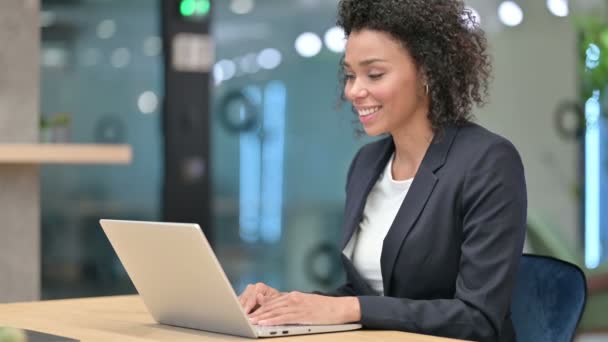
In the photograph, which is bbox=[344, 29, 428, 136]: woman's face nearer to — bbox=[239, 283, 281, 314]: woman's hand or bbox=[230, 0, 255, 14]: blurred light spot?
bbox=[239, 283, 281, 314]: woman's hand

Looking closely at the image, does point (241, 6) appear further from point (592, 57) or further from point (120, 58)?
point (592, 57)

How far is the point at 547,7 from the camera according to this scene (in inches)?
212

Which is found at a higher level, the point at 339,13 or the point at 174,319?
the point at 339,13

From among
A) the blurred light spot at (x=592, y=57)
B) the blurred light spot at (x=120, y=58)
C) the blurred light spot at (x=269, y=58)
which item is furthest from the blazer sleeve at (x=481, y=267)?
the blurred light spot at (x=592, y=57)

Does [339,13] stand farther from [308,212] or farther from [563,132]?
[563,132]

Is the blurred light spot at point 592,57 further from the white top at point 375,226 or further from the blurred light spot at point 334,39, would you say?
the white top at point 375,226

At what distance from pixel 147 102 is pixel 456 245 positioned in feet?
8.14

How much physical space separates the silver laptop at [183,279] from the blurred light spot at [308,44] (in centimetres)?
283

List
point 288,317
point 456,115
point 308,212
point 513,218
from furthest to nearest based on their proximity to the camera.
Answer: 1. point 308,212
2. point 456,115
3. point 513,218
4. point 288,317

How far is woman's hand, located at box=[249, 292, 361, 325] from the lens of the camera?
6.40ft

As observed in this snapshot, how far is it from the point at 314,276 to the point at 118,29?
4.58 feet

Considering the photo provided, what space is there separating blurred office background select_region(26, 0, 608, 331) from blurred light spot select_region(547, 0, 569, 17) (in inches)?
0.4

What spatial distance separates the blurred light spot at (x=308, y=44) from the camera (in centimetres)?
479

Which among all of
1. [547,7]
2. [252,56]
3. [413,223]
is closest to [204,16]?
[252,56]
